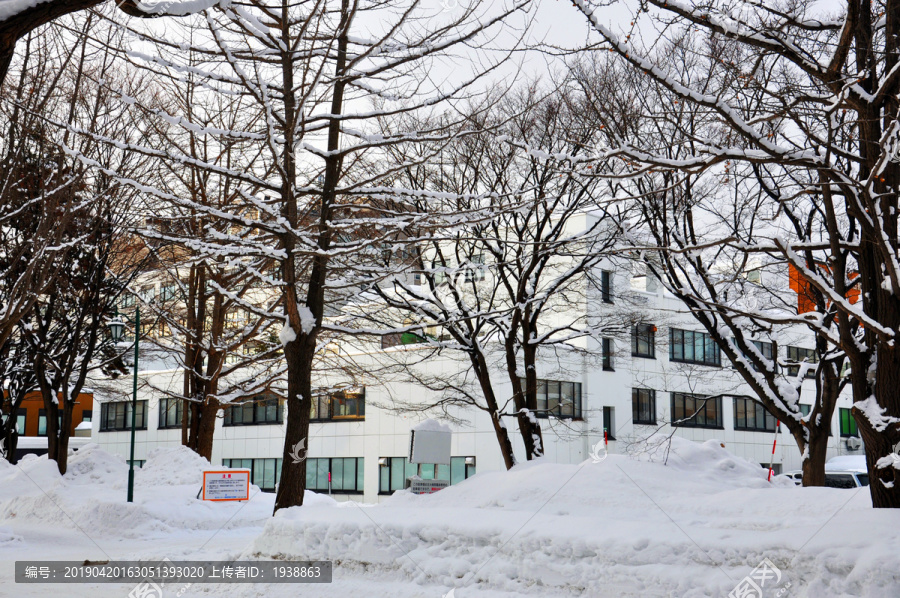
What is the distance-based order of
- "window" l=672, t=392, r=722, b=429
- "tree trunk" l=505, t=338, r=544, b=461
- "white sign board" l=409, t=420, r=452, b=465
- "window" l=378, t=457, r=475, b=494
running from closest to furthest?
"white sign board" l=409, t=420, r=452, b=465 → "tree trunk" l=505, t=338, r=544, b=461 → "window" l=378, t=457, r=475, b=494 → "window" l=672, t=392, r=722, b=429

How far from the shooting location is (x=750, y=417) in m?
47.5

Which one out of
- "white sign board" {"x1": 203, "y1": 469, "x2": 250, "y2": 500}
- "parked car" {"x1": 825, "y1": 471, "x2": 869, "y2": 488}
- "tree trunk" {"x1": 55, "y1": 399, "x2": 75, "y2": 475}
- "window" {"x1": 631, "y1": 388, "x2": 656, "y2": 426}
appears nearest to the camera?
"white sign board" {"x1": 203, "y1": 469, "x2": 250, "y2": 500}

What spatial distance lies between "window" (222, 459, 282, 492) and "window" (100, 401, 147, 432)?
30.7 feet

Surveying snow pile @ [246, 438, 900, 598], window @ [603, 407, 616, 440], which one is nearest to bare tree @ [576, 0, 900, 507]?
snow pile @ [246, 438, 900, 598]

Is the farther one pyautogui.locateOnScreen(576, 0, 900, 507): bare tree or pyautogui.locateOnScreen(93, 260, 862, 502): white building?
pyautogui.locateOnScreen(93, 260, 862, 502): white building

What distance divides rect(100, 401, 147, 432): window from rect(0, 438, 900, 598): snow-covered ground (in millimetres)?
37649

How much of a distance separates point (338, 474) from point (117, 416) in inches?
762

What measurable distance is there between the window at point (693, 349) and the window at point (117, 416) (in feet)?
105

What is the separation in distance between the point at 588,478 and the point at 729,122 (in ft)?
19.4

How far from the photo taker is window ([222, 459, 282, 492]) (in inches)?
1754

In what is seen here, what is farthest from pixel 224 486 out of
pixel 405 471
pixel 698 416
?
pixel 698 416

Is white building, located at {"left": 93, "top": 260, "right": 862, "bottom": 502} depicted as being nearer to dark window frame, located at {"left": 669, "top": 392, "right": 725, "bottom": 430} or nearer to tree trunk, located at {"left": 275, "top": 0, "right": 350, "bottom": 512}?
dark window frame, located at {"left": 669, "top": 392, "right": 725, "bottom": 430}

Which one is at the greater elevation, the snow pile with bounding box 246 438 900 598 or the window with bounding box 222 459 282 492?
the snow pile with bounding box 246 438 900 598

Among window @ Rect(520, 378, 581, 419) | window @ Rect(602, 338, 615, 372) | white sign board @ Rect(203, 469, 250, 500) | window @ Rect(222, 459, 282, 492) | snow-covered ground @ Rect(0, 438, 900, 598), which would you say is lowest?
window @ Rect(222, 459, 282, 492)
